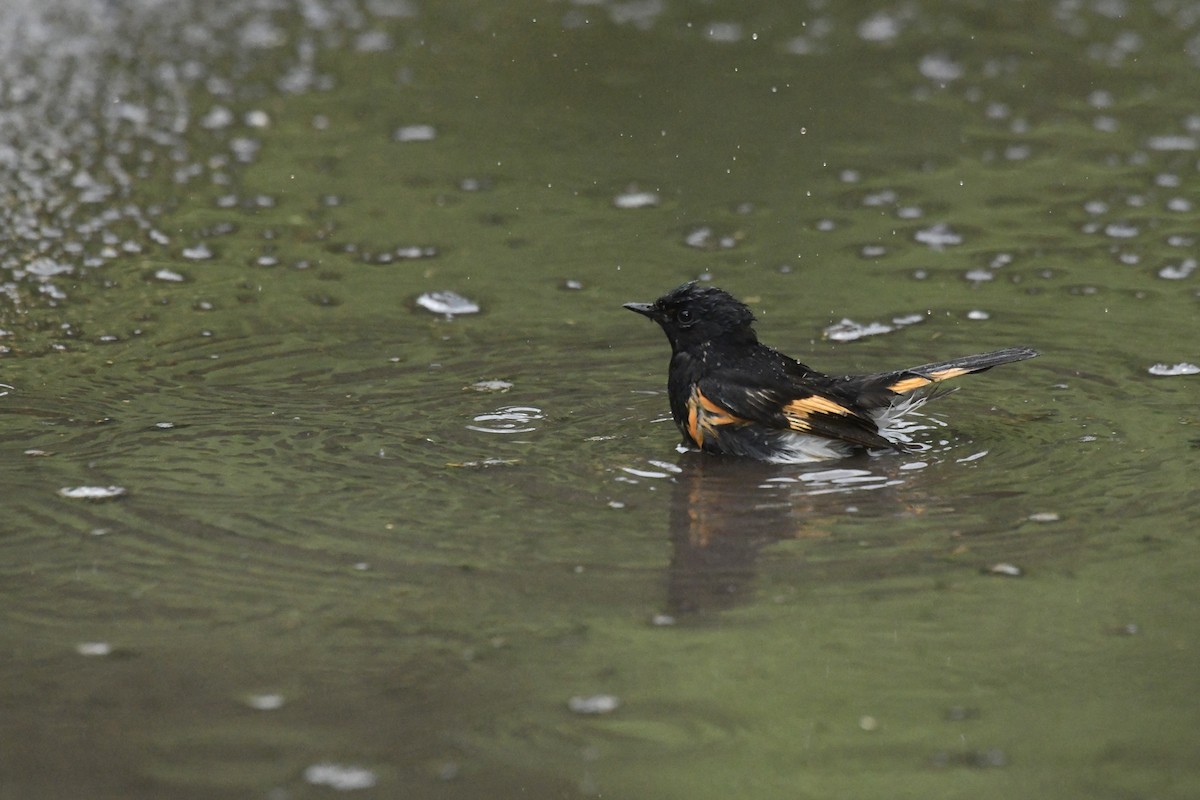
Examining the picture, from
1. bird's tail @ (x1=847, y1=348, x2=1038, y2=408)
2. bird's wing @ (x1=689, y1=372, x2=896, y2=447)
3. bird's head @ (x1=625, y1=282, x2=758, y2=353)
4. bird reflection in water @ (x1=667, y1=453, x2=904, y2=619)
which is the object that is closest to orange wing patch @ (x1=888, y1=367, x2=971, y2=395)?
bird's tail @ (x1=847, y1=348, x2=1038, y2=408)

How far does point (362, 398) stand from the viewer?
7598mm

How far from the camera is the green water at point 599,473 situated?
4570 mm

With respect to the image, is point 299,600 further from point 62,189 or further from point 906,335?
point 62,189

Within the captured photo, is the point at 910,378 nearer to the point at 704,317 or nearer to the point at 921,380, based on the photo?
the point at 921,380

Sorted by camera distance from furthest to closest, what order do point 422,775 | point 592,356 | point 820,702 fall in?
point 592,356, point 820,702, point 422,775

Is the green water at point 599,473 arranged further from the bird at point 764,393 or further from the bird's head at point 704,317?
the bird's head at point 704,317

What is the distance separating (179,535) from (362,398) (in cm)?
181

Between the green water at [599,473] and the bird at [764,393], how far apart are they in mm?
182

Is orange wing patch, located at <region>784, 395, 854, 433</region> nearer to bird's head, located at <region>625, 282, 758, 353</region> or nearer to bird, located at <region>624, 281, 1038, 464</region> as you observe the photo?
bird, located at <region>624, 281, 1038, 464</region>

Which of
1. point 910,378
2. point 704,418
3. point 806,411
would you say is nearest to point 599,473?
point 704,418

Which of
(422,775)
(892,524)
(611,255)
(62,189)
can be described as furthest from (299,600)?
(62,189)

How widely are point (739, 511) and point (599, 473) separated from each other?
2.10ft

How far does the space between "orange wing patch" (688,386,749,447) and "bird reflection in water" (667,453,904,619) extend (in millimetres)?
119

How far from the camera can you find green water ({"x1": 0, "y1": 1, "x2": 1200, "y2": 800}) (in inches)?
180
